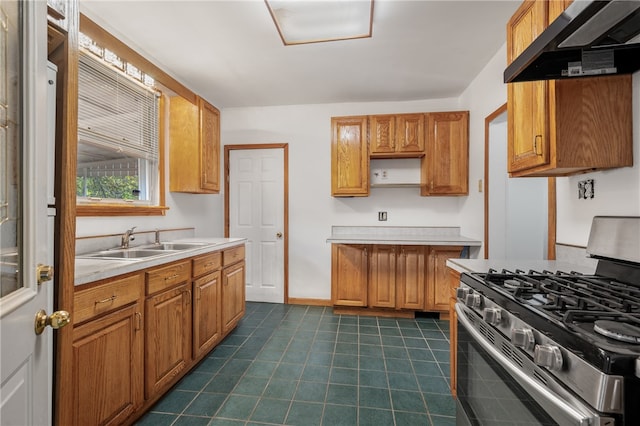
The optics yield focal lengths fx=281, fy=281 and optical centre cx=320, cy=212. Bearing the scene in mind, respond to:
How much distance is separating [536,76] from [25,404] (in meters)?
2.09

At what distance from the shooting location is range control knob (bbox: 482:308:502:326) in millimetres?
930

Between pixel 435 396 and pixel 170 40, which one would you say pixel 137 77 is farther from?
pixel 435 396

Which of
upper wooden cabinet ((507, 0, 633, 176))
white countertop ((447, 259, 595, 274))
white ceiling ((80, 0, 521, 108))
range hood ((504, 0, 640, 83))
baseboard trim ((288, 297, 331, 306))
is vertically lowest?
baseboard trim ((288, 297, 331, 306))

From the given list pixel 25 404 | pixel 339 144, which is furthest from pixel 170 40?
pixel 25 404

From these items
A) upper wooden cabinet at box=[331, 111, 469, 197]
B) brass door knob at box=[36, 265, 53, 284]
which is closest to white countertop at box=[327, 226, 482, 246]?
→ upper wooden cabinet at box=[331, 111, 469, 197]

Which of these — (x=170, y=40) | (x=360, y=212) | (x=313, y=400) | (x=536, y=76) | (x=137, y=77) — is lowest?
(x=313, y=400)

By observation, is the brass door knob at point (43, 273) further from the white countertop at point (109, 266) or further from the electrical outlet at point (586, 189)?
the electrical outlet at point (586, 189)

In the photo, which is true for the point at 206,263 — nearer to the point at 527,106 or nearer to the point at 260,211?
the point at 260,211

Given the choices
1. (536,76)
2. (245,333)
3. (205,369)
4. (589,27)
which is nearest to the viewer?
(589,27)

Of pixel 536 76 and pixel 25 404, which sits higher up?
pixel 536 76

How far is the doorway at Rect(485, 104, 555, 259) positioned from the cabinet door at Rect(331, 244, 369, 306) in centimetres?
126

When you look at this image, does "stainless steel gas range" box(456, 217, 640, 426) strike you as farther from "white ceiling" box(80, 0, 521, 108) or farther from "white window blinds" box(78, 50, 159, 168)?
"white window blinds" box(78, 50, 159, 168)

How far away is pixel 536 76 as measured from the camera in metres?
1.26

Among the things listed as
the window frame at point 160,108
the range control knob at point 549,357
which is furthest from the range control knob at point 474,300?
the window frame at point 160,108
